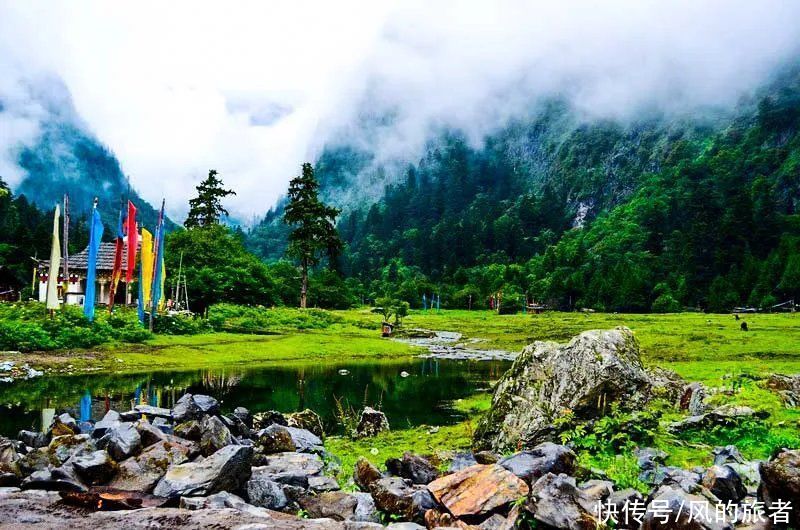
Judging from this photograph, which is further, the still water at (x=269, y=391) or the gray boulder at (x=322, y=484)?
the still water at (x=269, y=391)

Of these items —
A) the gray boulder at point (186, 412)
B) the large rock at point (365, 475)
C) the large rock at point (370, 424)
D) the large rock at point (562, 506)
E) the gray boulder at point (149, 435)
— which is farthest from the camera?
the large rock at point (370, 424)

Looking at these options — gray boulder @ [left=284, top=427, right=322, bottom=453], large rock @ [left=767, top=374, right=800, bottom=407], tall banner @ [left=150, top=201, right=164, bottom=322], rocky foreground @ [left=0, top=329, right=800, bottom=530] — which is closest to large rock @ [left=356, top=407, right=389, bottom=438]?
gray boulder @ [left=284, top=427, right=322, bottom=453]

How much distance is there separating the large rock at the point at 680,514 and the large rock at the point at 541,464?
215 centimetres

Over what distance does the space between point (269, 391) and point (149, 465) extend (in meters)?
16.8

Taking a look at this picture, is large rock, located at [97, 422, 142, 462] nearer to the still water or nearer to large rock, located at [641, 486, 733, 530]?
the still water

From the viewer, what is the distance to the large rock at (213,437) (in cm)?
1188

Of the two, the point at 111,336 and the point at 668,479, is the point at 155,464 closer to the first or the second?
the point at 668,479

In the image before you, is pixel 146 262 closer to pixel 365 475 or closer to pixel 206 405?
pixel 206 405

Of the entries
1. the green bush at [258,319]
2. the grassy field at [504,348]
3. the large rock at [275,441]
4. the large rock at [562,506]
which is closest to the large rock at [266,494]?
the grassy field at [504,348]

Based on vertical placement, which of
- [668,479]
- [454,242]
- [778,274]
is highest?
[454,242]

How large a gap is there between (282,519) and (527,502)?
3.81 m

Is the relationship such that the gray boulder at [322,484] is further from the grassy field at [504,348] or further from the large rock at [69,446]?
the large rock at [69,446]

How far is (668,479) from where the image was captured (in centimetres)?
864

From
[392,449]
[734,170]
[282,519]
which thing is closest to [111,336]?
[392,449]
